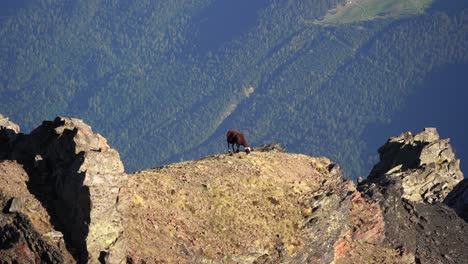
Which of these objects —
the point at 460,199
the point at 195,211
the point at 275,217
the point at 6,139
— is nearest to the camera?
the point at 6,139

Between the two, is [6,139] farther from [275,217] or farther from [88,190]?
[275,217]

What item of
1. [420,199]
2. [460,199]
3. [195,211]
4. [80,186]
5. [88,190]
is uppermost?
[420,199]

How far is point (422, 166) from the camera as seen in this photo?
108 meters

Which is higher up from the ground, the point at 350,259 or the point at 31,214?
the point at 350,259

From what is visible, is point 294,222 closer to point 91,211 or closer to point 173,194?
point 173,194

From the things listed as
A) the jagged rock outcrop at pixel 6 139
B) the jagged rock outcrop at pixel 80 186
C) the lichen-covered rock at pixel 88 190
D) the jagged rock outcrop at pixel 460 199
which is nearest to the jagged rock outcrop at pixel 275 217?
the lichen-covered rock at pixel 88 190

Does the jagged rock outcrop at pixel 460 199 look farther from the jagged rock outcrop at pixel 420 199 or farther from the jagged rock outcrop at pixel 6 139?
the jagged rock outcrop at pixel 6 139

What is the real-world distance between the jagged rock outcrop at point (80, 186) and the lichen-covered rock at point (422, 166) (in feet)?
183

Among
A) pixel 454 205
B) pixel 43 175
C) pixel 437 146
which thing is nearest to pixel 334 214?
pixel 43 175

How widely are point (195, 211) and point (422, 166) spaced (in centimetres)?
5439

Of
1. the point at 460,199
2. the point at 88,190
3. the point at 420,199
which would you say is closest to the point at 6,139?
the point at 88,190

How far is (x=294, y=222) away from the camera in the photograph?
210ft

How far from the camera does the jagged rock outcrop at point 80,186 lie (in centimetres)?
4956

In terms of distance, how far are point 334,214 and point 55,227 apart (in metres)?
23.8
